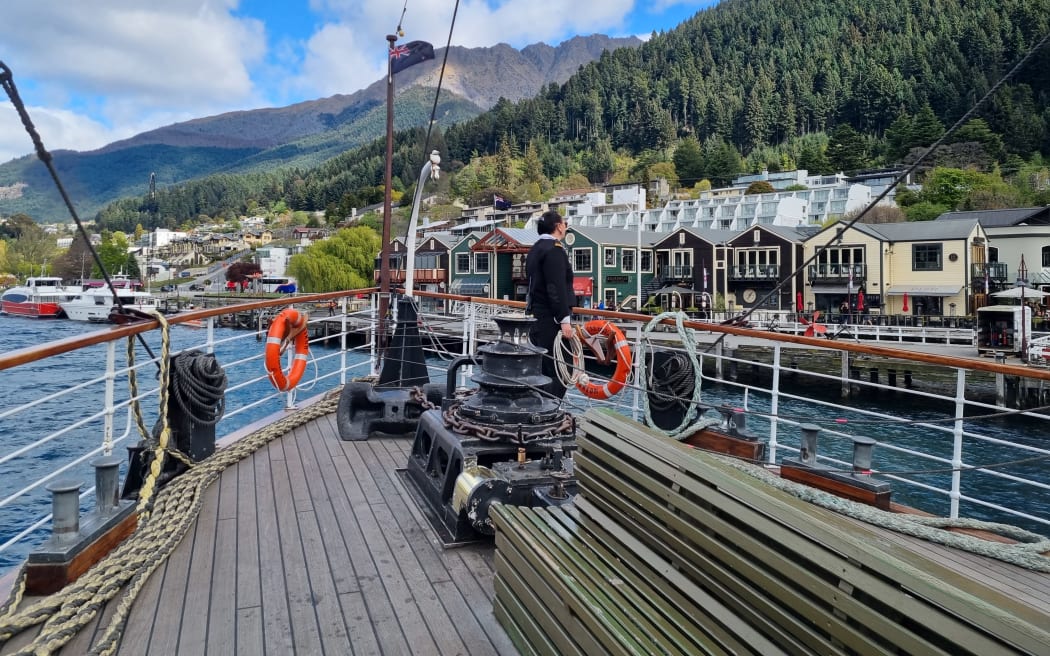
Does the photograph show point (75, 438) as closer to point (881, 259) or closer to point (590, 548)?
point (590, 548)

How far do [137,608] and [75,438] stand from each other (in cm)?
1066

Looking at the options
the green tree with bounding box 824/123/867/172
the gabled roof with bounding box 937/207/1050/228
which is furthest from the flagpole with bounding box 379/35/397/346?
the green tree with bounding box 824/123/867/172

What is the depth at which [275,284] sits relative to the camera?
85.6 metres

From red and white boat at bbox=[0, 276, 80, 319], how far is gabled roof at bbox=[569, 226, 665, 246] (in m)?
36.3

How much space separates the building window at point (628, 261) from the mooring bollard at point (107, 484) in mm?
40536

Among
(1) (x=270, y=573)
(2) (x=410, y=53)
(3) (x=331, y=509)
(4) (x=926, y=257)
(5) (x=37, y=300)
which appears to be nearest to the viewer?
(1) (x=270, y=573)

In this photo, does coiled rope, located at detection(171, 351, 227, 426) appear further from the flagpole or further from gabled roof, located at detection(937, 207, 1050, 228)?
gabled roof, located at detection(937, 207, 1050, 228)

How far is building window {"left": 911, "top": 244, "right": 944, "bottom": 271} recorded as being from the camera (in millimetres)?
33812

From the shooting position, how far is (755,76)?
120 m

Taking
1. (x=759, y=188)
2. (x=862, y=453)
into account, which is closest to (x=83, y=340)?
(x=862, y=453)

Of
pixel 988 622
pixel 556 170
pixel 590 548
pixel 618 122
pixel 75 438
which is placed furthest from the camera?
pixel 618 122

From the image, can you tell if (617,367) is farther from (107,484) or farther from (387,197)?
(387,197)

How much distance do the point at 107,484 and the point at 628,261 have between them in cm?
4129

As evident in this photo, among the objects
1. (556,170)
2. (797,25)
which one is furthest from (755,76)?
(556,170)
